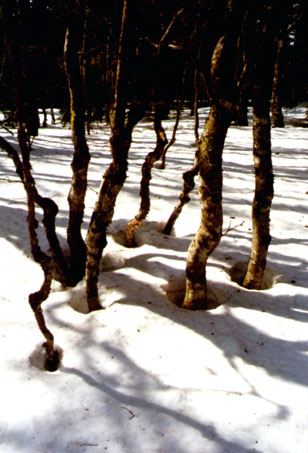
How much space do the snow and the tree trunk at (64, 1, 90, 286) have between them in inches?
15.0

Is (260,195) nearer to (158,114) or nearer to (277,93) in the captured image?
(158,114)

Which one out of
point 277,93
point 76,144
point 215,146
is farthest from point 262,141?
point 277,93

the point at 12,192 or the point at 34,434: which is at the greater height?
the point at 12,192

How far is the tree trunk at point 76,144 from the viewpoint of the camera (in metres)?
2.89

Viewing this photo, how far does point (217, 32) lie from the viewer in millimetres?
2623

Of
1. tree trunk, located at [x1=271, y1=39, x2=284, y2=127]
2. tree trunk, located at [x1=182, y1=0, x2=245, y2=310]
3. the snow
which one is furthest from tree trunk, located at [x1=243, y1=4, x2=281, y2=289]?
tree trunk, located at [x1=271, y1=39, x2=284, y2=127]

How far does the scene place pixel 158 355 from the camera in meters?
2.81

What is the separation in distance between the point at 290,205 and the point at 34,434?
5.28 metres

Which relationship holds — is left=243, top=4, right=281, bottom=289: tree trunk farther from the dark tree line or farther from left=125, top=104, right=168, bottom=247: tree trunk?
left=125, top=104, right=168, bottom=247: tree trunk

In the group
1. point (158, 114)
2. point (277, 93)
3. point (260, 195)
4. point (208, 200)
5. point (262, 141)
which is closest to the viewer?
point (208, 200)

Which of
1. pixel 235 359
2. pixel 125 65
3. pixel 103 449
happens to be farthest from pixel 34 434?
pixel 125 65

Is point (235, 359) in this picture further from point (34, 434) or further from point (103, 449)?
point (34, 434)

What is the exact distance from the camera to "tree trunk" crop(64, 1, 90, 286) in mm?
2888

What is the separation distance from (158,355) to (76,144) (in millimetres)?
2198
